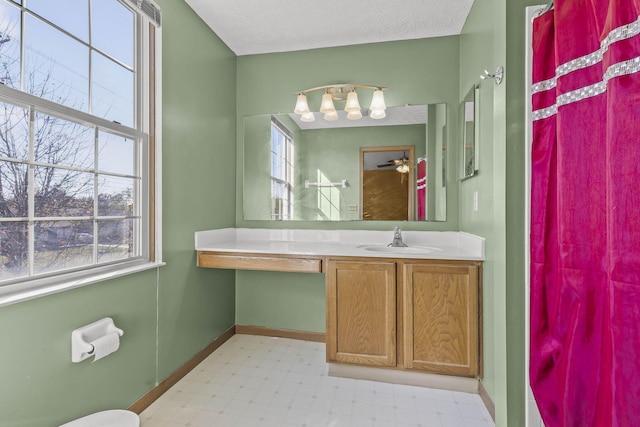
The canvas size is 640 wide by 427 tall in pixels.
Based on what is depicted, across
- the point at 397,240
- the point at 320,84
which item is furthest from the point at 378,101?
the point at 397,240

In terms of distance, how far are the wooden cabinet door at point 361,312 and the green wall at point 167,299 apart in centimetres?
99

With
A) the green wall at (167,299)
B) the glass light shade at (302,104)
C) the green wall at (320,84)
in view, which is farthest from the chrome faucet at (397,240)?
the green wall at (167,299)

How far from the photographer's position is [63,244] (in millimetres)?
1437

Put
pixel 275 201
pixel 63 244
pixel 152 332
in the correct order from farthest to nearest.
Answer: pixel 275 201 → pixel 152 332 → pixel 63 244

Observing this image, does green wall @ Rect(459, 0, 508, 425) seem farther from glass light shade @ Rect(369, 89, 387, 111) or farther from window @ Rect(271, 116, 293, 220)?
window @ Rect(271, 116, 293, 220)

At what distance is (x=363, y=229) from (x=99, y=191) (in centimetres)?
180

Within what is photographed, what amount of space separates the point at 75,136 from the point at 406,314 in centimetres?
197

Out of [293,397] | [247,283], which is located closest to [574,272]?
[293,397]

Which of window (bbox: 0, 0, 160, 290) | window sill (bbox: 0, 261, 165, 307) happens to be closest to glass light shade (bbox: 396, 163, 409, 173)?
window (bbox: 0, 0, 160, 290)

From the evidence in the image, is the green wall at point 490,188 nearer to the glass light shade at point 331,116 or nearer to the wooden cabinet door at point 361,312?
the wooden cabinet door at point 361,312

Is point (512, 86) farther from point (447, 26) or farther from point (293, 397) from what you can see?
point (293, 397)

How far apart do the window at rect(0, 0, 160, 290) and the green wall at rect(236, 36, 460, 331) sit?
1.03 metres

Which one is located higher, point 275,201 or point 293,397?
point 275,201

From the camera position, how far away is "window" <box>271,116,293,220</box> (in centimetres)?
278
